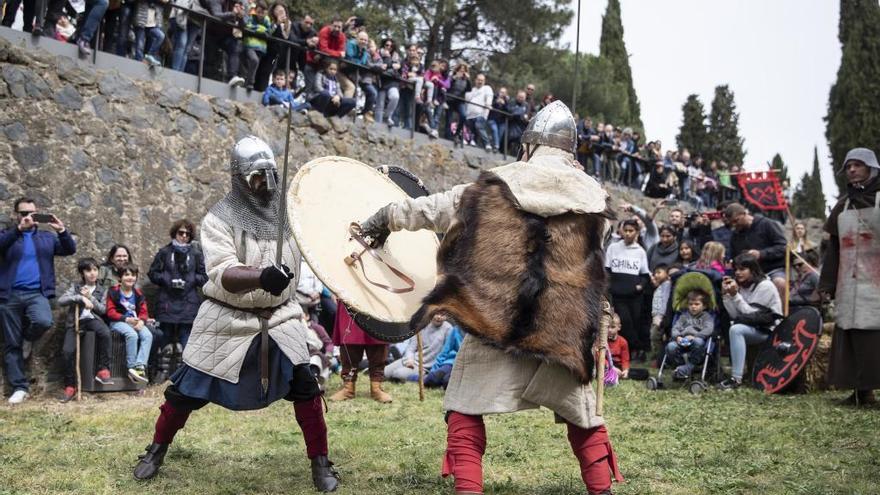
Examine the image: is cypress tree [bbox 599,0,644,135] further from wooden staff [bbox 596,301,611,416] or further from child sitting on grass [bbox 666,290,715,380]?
wooden staff [bbox 596,301,611,416]

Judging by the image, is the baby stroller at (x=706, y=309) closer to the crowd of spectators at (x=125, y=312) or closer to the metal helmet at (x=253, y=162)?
the crowd of spectators at (x=125, y=312)

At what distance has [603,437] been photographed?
11.3 ft

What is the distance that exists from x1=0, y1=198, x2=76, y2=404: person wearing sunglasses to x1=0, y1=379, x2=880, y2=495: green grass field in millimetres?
456

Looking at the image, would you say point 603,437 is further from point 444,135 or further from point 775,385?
point 444,135

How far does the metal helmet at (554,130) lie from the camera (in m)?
3.60

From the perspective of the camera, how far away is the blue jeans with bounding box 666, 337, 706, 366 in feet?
26.0

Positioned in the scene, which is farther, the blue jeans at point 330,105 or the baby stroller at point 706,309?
the blue jeans at point 330,105

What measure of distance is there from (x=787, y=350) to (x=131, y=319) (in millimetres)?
5495

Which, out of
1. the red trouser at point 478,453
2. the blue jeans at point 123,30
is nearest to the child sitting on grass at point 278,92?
the blue jeans at point 123,30

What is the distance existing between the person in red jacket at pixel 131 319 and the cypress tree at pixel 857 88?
71.9 ft

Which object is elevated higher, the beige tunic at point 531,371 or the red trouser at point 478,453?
the beige tunic at point 531,371

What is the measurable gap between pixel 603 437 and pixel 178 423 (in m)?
2.02

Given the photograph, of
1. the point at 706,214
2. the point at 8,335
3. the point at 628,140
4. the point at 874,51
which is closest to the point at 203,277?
the point at 8,335

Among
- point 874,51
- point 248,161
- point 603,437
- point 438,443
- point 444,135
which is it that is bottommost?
point 438,443
